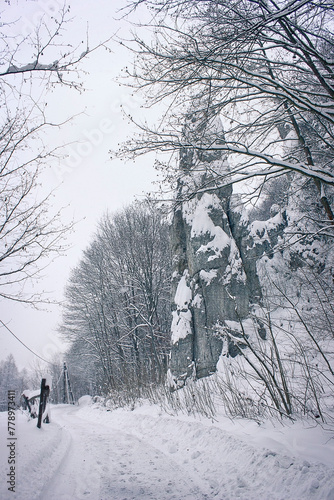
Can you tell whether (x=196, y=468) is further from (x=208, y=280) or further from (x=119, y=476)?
(x=208, y=280)

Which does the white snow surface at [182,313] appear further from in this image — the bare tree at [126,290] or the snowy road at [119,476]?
the snowy road at [119,476]

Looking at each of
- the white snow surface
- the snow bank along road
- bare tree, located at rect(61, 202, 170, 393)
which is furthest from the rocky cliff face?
the snow bank along road

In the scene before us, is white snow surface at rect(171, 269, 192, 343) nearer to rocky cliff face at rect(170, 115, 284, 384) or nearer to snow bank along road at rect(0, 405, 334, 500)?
rocky cliff face at rect(170, 115, 284, 384)

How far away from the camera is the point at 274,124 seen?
429 centimetres

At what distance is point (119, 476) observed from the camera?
9.37 feet

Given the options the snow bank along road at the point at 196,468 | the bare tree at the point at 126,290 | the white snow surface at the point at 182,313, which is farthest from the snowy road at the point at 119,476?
the bare tree at the point at 126,290

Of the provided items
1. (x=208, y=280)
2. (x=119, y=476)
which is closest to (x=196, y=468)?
(x=119, y=476)

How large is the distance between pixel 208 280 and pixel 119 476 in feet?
28.3

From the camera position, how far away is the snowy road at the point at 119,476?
2.37 metres

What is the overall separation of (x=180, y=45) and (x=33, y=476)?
5.20 metres

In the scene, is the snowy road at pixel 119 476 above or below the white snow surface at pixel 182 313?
below

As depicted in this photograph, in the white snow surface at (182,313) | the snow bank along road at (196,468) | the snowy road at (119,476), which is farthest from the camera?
the white snow surface at (182,313)

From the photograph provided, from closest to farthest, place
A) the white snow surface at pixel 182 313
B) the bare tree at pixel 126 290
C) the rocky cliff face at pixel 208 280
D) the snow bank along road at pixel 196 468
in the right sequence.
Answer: the snow bank along road at pixel 196 468, the rocky cliff face at pixel 208 280, the white snow surface at pixel 182 313, the bare tree at pixel 126 290

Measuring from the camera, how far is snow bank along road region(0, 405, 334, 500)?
85.4 inches
